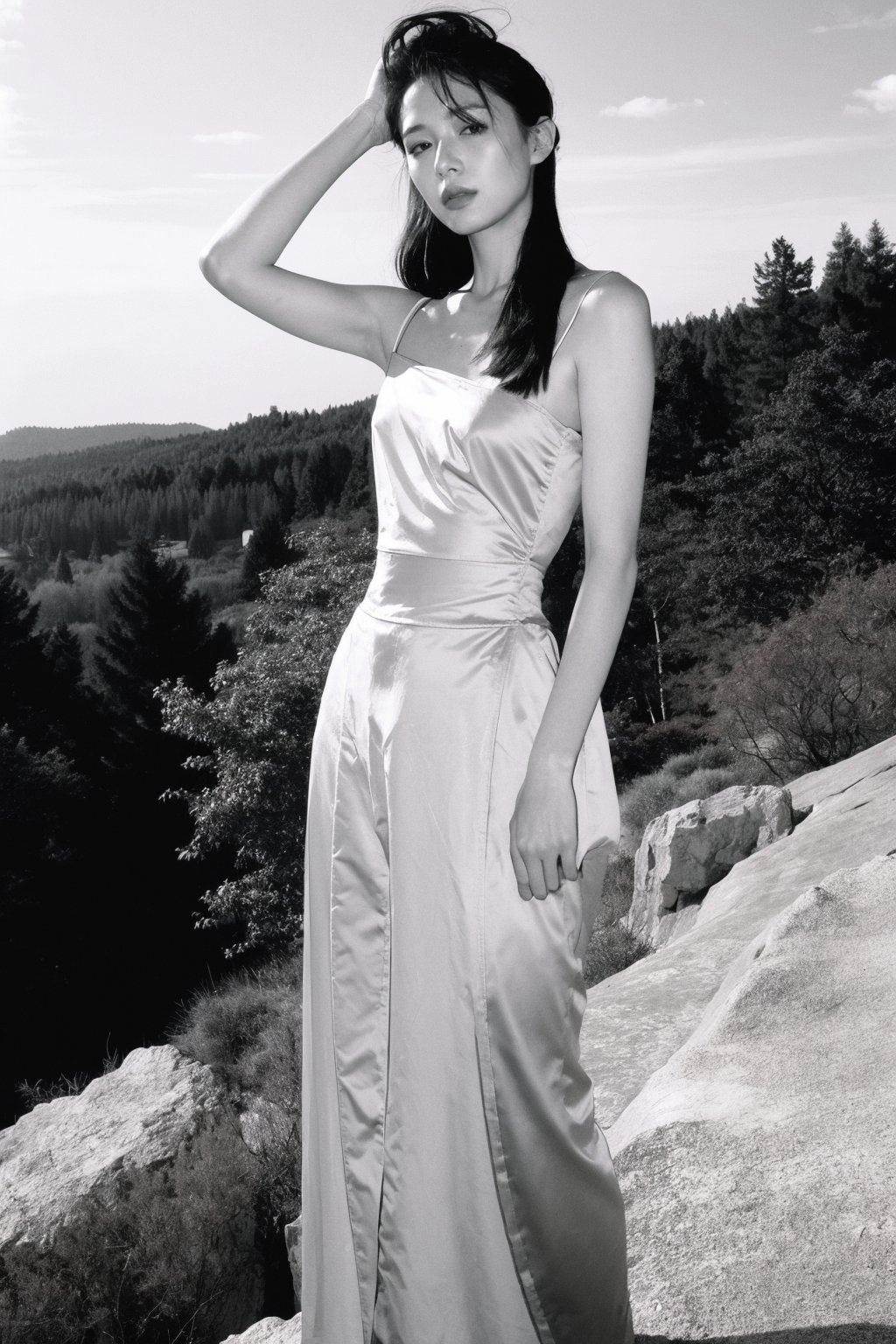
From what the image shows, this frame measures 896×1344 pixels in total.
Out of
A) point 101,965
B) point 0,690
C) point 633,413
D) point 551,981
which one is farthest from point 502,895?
point 0,690

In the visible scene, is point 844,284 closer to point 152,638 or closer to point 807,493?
→ point 807,493

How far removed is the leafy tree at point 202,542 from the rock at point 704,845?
208ft

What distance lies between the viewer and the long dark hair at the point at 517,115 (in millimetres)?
1503

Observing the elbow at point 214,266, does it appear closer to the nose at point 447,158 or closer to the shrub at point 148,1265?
the nose at point 447,158

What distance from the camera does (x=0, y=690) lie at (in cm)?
2598

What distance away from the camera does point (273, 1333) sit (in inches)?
89.1

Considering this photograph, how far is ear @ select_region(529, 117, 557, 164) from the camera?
1.57m

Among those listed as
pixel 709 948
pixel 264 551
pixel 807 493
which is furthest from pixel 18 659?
pixel 709 948

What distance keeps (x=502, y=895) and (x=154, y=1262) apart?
410 cm

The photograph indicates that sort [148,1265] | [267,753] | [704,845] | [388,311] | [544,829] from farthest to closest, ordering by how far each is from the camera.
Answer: [267,753], [704,845], [148,1265], [388,311], [544,829]

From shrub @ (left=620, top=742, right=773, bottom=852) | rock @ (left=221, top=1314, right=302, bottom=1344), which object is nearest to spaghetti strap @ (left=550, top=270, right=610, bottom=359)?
rock @ (left=221, top=1314, right=302, bottom=1344)

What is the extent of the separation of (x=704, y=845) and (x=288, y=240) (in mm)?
7021

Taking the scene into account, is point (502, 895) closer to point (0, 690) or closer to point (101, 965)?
point (101, 965)

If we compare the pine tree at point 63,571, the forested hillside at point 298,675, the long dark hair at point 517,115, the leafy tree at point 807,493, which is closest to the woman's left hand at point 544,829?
the long dark hair at point 517,115
